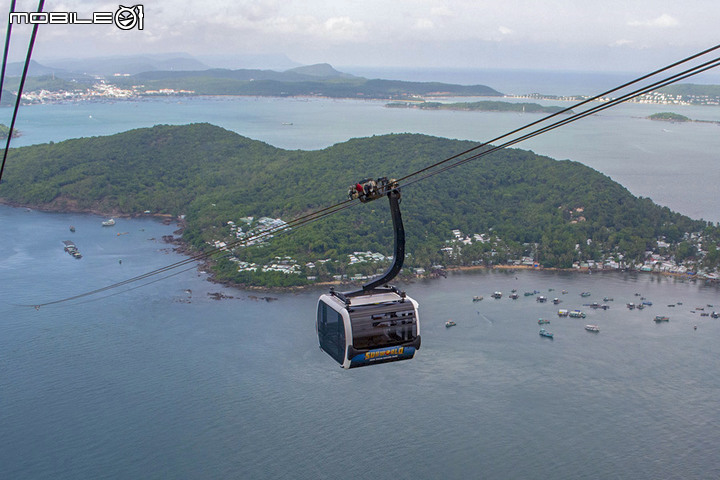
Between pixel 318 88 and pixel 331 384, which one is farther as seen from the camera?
pixel 318 88

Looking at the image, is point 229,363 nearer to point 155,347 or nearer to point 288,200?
point 155,347

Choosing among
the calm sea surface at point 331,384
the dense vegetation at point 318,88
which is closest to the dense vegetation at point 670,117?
the dense vegetation at point 318,88

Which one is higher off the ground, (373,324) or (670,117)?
(670,117)

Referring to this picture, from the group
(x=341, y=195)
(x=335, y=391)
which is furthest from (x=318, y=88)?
(x=335, y=391)

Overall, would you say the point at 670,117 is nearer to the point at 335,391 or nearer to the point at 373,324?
the point at 335,391

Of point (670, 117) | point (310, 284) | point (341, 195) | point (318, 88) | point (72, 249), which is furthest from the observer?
point (318, 88)

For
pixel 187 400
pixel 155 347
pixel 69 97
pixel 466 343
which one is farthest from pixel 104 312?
pixel 69 97

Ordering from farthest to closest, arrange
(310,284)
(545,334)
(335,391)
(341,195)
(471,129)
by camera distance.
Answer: (471,129) < (341,195) < (310,284) < (545,334) < (335,391)
